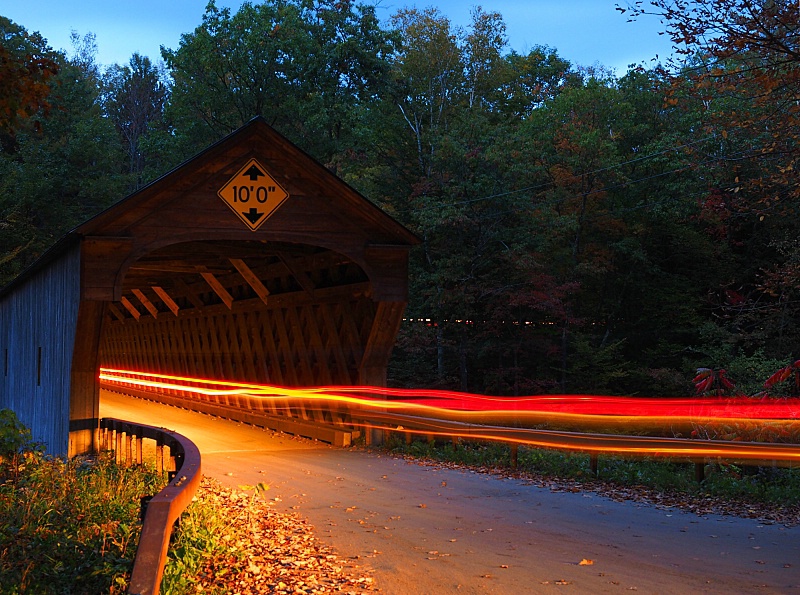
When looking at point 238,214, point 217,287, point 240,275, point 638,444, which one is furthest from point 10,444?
point 217,287

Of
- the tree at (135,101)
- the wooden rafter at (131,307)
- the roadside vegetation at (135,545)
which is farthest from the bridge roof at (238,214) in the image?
the tree at (135,101)

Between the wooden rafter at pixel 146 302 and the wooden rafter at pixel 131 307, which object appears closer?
the wooden rafter at pixel 146 302

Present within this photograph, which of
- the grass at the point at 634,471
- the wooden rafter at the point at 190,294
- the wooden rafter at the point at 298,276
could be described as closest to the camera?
the grass at the point at 634,471

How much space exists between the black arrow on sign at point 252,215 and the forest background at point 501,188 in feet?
22.9

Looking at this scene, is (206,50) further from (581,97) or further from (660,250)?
(660,250)

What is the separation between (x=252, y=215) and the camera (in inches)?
539

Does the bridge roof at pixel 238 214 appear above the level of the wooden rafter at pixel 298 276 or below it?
above

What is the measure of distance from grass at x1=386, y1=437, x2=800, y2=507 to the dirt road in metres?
0.78

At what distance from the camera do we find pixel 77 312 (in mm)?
13000

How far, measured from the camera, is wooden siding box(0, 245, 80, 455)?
45.0 feet

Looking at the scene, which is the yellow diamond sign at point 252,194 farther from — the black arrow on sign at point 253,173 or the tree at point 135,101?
the tree at point 135,101

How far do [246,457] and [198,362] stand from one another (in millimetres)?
10782

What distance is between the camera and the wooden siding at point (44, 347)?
13.7 metres

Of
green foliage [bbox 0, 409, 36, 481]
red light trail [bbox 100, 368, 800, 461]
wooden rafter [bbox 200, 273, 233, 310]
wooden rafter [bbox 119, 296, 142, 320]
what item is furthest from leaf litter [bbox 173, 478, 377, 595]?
wooden rafter [bbox 119, 296, 142, 320]
